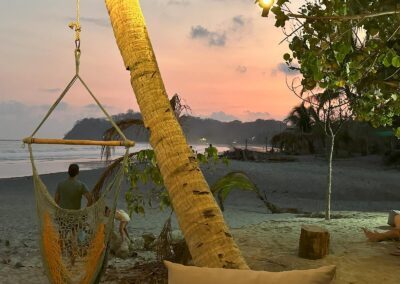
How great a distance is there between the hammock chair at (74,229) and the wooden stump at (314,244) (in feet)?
5.63

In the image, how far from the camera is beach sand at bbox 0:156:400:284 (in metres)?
3.69

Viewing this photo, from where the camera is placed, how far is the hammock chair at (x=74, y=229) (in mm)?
2686

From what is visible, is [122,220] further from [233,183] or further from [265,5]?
[265,5]

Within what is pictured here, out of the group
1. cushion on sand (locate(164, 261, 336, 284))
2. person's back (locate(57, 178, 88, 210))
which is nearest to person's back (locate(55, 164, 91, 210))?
person's back (locate(57, 178, 88, 210))

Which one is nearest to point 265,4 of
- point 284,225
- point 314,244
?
point 314,244

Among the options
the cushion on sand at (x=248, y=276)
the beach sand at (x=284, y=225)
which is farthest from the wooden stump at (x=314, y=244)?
the cushion on sand at (x=248, y=276)

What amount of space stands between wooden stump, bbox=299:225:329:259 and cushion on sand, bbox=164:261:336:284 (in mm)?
2275

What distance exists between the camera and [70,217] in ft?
9.97

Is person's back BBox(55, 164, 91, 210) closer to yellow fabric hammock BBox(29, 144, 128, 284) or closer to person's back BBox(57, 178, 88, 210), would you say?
person's back BBox(57, 178, 88, 210)

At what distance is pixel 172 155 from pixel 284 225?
3605 mm

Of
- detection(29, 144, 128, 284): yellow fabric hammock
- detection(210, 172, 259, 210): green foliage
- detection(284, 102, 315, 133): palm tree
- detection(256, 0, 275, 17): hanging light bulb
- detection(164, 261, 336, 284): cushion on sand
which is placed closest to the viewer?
detection(164, 261, 336, 284): cushion on sand

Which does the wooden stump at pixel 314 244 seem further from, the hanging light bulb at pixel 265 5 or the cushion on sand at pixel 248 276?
the cushion on sand at pixel 248 276

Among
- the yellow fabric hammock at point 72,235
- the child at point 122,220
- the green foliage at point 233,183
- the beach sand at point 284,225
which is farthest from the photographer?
the child at point 122,220

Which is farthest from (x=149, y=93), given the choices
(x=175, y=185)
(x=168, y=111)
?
(x=175, y=185)
